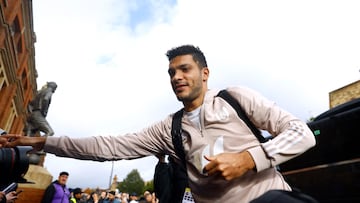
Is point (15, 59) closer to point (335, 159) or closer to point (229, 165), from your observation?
point (335, 159)

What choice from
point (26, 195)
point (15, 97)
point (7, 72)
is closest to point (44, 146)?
point (26, 195)

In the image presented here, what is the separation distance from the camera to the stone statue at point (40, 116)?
9.13 meters

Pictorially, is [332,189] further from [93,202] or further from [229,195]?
[93,202]

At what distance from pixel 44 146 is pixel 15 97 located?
66.6 feet

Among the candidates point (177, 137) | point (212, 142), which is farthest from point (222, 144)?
point (177, 137)

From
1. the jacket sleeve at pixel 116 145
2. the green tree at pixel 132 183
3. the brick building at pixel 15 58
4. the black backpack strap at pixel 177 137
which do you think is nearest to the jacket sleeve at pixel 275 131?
the black backpack strap at pixel 177 137

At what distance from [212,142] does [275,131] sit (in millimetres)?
312

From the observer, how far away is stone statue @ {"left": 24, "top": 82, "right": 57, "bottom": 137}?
30.0 feet

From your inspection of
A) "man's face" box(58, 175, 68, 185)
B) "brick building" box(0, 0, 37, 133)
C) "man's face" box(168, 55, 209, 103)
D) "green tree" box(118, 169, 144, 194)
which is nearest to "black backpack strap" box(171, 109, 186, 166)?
"man's face" box(168, 55, 209, 103)

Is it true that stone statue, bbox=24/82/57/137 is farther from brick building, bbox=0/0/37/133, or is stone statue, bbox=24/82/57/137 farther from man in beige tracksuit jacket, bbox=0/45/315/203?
man in beige tracksuit jacket, bbox=0/45/315/203

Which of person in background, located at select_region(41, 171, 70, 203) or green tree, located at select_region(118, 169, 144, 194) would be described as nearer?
person in background, located at select_region(41, 171, 70, 203)

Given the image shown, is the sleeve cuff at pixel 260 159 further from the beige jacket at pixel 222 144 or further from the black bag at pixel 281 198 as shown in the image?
the black bag at pixel 281 198

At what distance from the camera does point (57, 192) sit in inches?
241

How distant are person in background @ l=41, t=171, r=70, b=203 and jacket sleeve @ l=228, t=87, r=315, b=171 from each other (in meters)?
5.77
